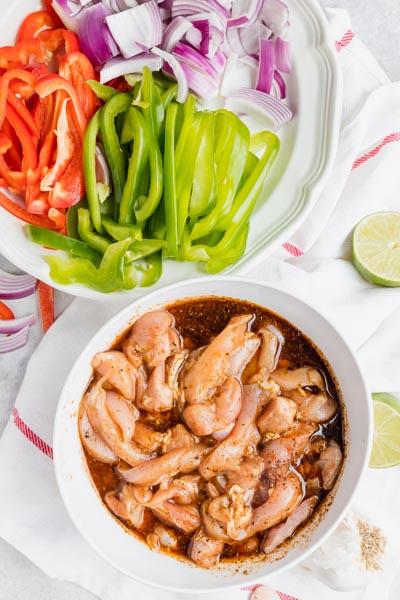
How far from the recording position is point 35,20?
3.04 metres

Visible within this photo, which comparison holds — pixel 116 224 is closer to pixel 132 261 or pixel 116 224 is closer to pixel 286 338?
Result: pixel 132 261

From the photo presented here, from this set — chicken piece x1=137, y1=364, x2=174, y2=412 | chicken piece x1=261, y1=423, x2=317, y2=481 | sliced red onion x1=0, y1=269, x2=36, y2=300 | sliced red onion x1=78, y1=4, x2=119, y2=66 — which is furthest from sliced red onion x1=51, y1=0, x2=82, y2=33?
chicken piece x1=261, y1=423, x2=317, y2=481

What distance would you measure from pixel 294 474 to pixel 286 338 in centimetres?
54

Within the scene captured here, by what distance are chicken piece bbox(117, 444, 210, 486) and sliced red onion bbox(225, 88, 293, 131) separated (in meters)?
1.34

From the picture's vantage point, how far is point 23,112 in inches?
116

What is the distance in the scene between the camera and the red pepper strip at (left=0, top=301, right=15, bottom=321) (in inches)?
136

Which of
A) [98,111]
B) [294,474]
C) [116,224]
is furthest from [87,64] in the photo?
[294,474]

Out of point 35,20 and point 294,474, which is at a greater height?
point 35,20

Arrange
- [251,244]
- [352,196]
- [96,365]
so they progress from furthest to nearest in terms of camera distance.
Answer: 1. [352,196]
2. [251,244]
3. [96,365]

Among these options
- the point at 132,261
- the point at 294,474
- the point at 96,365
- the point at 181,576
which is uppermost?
the point at 132,261

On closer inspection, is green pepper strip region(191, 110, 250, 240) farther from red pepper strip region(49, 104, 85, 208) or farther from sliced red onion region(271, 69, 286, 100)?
red pepper strip region(49, 104, 85, 208)

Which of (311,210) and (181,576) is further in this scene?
(311,210)

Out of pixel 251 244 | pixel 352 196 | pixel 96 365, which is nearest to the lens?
pixel 96 365

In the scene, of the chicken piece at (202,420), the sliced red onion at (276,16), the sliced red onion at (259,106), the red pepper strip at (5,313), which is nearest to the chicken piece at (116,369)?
the chicken piece at (202,420)
